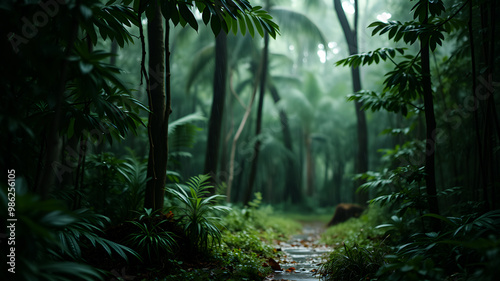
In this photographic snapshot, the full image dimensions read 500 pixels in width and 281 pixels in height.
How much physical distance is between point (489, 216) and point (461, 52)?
2.42 metres

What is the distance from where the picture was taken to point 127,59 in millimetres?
11227

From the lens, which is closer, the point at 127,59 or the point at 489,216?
the point at 489,216

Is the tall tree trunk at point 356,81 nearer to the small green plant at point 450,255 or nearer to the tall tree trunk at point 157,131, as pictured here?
the small green plant at point 450,255

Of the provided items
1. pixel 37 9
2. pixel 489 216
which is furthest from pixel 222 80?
pixel 489 216

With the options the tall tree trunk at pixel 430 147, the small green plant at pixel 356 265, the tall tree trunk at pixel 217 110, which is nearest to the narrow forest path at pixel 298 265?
the small green plant at pixel 356 265

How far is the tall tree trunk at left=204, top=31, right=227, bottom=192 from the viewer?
6094 millimetres

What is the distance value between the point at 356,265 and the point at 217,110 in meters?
4.43

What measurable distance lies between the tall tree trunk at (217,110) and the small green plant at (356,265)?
141 inches

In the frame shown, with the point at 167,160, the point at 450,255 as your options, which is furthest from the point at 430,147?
the point at 167,160

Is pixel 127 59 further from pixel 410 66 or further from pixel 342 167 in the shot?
pixel 342 167

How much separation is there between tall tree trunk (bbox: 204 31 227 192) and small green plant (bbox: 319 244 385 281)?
3.59 metres

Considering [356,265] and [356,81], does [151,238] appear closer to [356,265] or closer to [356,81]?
[356,265]

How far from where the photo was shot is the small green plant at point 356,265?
8.24ft

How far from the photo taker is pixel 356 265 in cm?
255
